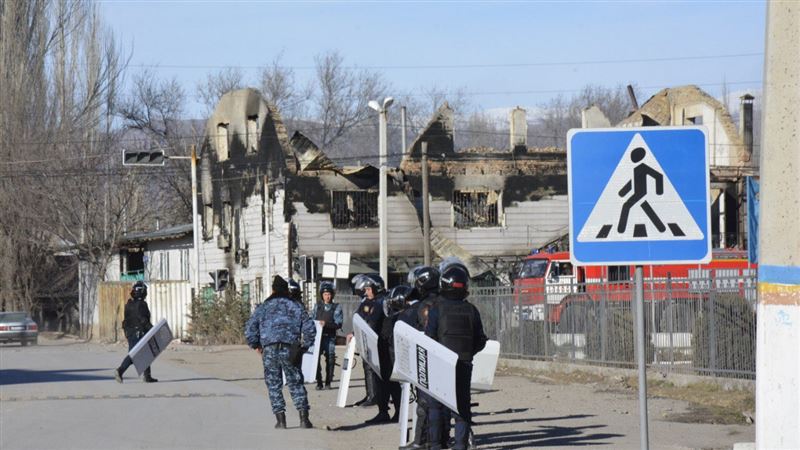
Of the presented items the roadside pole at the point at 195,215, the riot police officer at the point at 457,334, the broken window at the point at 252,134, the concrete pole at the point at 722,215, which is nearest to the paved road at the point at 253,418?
the riot police officer at the point at 457,334

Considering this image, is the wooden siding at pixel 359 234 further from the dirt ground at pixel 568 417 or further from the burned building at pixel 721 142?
the dirt ground at pixel 568 417

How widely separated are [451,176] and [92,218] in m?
17.2

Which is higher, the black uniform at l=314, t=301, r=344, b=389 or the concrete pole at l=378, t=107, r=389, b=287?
the concrete pole at l=378, t=107, r=389, b=287

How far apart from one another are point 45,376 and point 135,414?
994 cm

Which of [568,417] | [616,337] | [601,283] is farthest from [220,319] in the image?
[568,417]

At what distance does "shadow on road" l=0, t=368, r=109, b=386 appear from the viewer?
25734mm

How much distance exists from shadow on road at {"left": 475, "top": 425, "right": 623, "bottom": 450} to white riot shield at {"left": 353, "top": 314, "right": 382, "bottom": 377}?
154 centimetres

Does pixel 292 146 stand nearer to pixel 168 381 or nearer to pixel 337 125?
pixel 168 381

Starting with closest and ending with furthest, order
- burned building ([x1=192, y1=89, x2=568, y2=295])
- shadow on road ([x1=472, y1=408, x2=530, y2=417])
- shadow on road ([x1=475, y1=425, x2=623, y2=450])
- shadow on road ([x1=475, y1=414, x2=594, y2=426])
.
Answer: shadow on road ([x1=475, y1=425, x2=623, y2=450])
shadow on road ([x1=475, y1=414, x2=594, y2=426])
shadow on road ([x1=472, y1=408, x2=530, y2=417])
burned building ([x1=192, y1=89, x2=568, y2=295])

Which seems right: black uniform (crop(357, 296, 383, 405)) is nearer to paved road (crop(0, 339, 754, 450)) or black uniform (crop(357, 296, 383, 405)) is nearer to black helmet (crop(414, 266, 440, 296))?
paved road (crop(0, 339, 754, 450))

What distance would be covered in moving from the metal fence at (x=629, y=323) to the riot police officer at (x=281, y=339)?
6.53m

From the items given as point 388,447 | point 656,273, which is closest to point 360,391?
point 388,447

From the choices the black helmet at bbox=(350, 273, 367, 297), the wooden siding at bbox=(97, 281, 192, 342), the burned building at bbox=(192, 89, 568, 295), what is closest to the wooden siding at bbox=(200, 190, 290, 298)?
the burned building at bbox=(192, 89, 568, 295)

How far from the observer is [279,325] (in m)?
15.7
